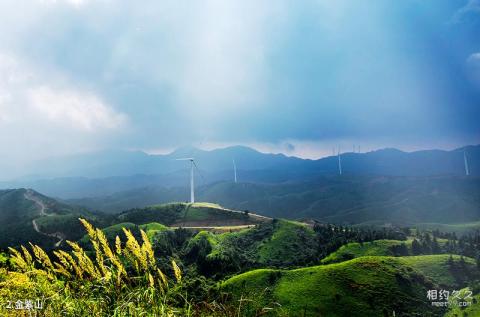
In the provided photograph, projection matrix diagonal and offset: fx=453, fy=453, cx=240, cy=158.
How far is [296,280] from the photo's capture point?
9438 centimetres

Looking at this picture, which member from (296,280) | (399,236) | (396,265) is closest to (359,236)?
(399,236)

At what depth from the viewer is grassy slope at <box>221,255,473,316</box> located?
276 ft

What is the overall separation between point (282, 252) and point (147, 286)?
131 m

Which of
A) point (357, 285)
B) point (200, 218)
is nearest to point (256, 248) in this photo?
point (357, 285)

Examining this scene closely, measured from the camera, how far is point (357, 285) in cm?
8938

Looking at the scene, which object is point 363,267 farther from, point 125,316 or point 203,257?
point 125,316

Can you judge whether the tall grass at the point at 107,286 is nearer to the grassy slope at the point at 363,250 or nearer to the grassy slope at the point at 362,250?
the grassy slope at the point at 363,250

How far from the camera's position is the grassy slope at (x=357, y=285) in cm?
8419

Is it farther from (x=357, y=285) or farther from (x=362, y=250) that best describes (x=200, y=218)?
(x=357, y=285)

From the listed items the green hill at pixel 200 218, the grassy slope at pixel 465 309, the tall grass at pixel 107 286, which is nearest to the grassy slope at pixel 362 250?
the grassy slope at pixel 465 309

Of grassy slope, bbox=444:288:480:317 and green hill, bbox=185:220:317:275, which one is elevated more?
green hill, bbox=185:220:317:275

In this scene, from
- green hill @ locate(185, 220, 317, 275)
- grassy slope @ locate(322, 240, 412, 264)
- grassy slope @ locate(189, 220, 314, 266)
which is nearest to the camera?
grassy slope @ locate(322, 240, 412, 264)

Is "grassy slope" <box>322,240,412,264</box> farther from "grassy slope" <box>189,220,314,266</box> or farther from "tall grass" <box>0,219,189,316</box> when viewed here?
"tall grass" <box>0,219,189,316</box>

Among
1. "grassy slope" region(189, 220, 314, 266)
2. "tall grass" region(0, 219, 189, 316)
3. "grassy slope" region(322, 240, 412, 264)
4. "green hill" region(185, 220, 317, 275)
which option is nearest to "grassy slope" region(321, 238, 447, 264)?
"grassy slope" region(322, 240, 412, 264)
